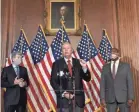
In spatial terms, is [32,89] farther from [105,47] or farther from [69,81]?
[69,81]

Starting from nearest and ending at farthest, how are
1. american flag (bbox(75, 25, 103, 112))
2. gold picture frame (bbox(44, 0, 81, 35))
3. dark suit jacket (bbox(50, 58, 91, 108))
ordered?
dark suit jacket (bbox(50, 58, 91, 108)) → american flag (bbox(75, 25, 103, 112)) → gold picture frame (bbox(44, 0, 81, 35))

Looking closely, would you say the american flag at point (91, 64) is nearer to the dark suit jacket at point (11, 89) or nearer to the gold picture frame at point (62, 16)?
the gold picture frame at point (62, 16)

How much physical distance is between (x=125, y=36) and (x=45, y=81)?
219cm

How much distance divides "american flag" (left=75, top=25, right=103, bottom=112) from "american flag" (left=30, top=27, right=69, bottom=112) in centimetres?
46

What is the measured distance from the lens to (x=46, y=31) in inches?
302

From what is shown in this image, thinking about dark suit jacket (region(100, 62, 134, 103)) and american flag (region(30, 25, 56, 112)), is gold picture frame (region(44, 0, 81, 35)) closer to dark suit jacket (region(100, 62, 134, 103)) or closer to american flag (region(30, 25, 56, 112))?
american flag (region(30, 25, 56, 112))

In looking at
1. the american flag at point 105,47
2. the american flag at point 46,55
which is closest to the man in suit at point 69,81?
the american flag at point 46,55

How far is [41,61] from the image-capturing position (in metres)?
6.93

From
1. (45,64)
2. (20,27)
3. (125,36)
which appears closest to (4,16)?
(20,27)

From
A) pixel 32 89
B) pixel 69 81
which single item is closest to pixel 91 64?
pixel 32 89

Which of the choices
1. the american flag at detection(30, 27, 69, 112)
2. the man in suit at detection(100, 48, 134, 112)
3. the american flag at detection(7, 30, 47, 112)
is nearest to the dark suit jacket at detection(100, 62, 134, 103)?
the man in suit at detection(100, 48, 134, 112)

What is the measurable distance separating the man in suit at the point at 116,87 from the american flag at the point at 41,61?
1.56 m

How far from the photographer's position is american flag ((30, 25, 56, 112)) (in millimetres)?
6800

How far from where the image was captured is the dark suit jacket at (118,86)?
5.42 meters
